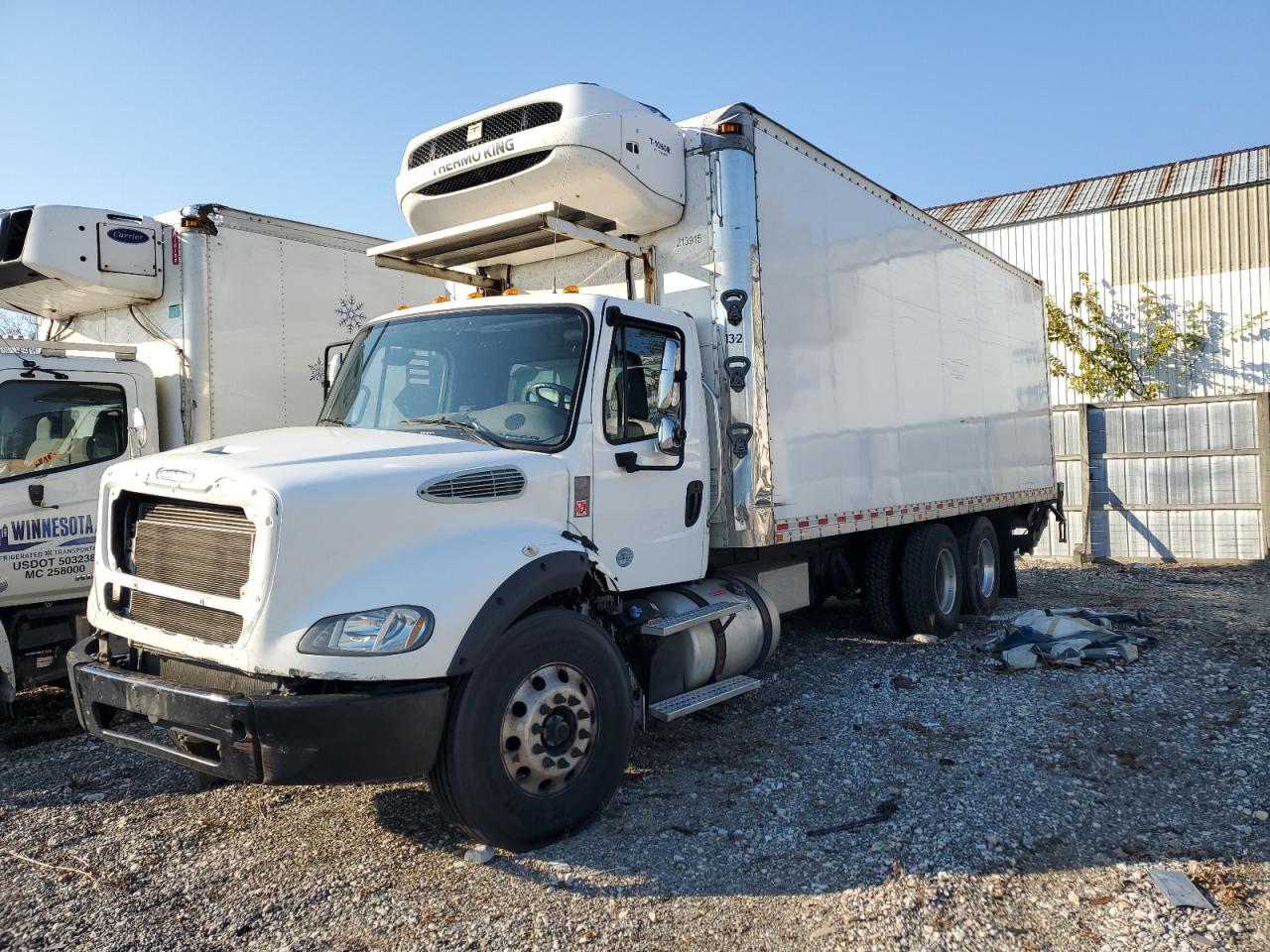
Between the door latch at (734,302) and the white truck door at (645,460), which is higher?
the door latch at (734,302)

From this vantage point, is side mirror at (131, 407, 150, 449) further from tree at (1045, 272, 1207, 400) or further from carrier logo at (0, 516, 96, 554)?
tree at (1045, 272, 1207, 400)

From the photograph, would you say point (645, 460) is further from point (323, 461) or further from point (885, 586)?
point (885, 586)

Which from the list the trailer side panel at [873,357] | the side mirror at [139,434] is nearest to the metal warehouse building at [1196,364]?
the trailer side panel at [873,357]

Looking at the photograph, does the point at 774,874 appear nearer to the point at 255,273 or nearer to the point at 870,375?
the point at 870,375

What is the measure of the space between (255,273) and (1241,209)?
21.4 metres

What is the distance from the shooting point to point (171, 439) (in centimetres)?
733

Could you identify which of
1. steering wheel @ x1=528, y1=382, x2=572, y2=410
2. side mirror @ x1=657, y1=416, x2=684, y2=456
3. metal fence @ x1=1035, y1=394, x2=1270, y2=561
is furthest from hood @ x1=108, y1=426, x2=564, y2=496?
metal fence @ x1=1035, y1=394, x2=1270, y2=561

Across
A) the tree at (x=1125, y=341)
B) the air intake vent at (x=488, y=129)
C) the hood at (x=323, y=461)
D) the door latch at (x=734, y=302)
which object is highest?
the tree at (x=1125, y=341)

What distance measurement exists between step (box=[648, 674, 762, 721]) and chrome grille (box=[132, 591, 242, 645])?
2260 millimetres

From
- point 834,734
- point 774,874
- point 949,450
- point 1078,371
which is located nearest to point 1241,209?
point 1078,371

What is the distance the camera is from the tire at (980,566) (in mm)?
9727

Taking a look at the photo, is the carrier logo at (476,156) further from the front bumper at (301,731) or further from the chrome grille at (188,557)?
the front bumper at (301,731)

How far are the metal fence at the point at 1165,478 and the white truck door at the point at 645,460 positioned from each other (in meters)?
11.8

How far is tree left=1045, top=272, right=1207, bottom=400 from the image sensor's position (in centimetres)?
2155
